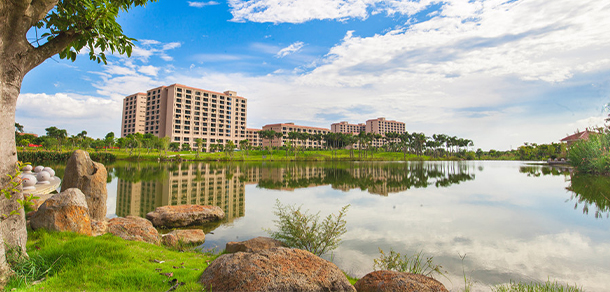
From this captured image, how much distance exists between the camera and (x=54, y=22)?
497 cm

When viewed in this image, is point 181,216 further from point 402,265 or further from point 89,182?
point 402,265

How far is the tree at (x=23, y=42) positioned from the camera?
419 cm

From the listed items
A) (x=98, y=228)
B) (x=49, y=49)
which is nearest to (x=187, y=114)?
(x=98, y=228)

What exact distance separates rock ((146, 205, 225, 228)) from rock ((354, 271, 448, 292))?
9.59 metres

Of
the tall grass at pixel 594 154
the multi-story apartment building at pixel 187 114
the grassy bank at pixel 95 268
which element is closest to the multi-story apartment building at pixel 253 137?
the multi-story apartment building at pixel 187 114

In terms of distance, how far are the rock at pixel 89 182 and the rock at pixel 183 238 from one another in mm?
2916

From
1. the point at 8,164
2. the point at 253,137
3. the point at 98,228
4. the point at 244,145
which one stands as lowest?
the point at 98,228

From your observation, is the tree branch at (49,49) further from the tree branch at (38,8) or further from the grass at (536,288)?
the grass at (536,288)

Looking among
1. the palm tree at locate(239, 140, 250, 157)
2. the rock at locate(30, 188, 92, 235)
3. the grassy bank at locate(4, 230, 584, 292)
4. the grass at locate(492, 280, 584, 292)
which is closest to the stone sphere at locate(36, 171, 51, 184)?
the rock at locate(30, 188, 92, 235)

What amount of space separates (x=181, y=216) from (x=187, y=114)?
111 meters

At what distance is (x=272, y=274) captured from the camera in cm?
490

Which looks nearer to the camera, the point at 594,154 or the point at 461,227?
the point at 461,227

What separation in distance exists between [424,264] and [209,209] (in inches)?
402

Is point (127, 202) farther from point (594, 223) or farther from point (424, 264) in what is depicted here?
point (594, 223)
